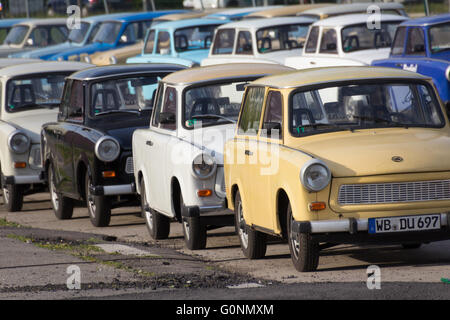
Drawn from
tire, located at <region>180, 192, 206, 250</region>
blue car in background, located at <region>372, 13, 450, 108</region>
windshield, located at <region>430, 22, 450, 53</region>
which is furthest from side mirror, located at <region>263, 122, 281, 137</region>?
windshield, located at <region>430, 22, 450, 53</region>

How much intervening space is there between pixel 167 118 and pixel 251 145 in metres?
2.09

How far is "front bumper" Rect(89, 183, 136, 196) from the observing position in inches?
527

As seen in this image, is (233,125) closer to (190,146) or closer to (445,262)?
(190,146)

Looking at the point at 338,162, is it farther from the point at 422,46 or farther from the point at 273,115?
the point at 422,46

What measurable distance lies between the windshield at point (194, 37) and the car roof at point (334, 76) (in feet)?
46.8

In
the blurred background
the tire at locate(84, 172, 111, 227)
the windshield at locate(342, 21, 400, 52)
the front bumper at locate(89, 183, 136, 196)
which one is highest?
the windshield at locate(342, 21, 400, 52)

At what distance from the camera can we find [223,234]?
498 inches

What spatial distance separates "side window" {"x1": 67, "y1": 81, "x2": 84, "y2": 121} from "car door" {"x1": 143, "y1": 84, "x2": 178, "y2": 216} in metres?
1.90

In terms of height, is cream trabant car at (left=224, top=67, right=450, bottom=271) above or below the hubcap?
above

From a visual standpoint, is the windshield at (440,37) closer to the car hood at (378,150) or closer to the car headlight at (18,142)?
the car headlight at (18,142)

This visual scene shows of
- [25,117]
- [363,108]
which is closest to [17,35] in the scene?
[25,117]

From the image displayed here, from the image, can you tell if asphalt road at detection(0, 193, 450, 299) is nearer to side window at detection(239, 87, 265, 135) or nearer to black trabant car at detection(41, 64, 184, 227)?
black trabant car at detection(41, 64, 184, 227)

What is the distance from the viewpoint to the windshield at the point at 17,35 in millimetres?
32825
